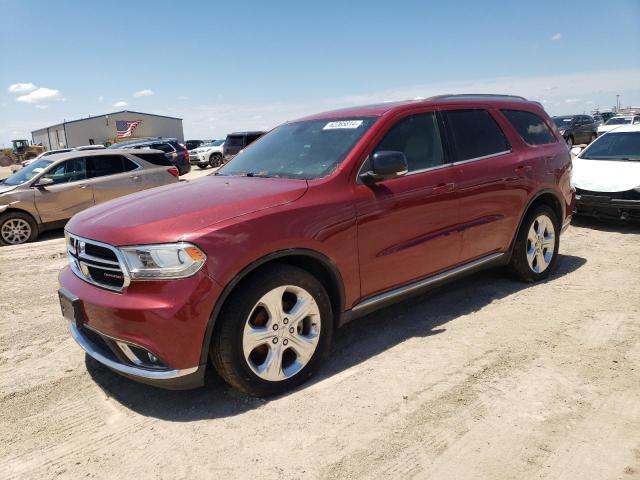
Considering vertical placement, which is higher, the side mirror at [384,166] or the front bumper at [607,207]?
the side mirror at [384,166]

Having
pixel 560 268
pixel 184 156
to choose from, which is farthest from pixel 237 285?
pixel 184 156

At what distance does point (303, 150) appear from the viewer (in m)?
3.82

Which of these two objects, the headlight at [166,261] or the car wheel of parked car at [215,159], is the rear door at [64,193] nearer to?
the headlight at [166,261]

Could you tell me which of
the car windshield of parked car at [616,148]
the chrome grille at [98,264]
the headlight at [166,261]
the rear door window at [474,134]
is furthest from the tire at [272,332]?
the car windshield of parked car at [616,148]

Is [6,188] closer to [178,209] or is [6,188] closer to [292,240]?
[178,209]

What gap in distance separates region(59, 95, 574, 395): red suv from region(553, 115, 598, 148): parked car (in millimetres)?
28183

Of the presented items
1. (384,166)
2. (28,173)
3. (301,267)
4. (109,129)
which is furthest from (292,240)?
(109,129)

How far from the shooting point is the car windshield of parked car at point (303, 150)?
3537mm

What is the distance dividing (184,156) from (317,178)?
1942cm

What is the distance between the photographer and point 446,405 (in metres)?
2.90

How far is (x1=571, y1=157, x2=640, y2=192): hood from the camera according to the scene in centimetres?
725

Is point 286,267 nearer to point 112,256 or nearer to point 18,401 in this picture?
point 112,256

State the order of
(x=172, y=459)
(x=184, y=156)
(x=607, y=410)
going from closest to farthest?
1. (x=172, y=459)
2. (x=607, y=410)
3. (x=184, y=156)

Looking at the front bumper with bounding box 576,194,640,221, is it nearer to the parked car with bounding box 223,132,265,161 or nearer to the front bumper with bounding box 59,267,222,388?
the front bumper with bounding box 59,267,222,388
